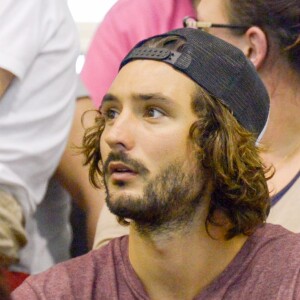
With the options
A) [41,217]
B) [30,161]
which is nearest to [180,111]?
[30,161]

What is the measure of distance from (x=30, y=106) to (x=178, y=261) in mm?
575

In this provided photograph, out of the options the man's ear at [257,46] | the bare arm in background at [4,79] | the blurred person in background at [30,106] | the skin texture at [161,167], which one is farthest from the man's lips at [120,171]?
the man's ear at [257,46]

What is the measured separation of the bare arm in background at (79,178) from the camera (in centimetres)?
230

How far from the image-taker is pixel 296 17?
208cm

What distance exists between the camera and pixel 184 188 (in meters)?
1.64

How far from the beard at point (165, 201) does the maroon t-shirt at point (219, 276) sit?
10 cm

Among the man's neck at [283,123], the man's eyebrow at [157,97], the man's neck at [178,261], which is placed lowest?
the man's neck at [178,261]

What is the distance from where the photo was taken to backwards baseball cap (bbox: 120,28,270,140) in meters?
1.66

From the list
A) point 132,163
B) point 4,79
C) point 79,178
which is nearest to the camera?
point 132,163

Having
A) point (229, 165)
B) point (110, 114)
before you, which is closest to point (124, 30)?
point (110, 114)

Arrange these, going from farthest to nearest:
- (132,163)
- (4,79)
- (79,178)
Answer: (79,178) < (4,79) < (132,163)

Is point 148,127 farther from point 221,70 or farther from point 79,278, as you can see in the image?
point 79,278

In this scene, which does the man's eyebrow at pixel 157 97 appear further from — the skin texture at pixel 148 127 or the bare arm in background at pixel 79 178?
the bare arm in background at pixel 79 178

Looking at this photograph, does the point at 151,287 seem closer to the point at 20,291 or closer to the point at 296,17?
the point at 20,291
